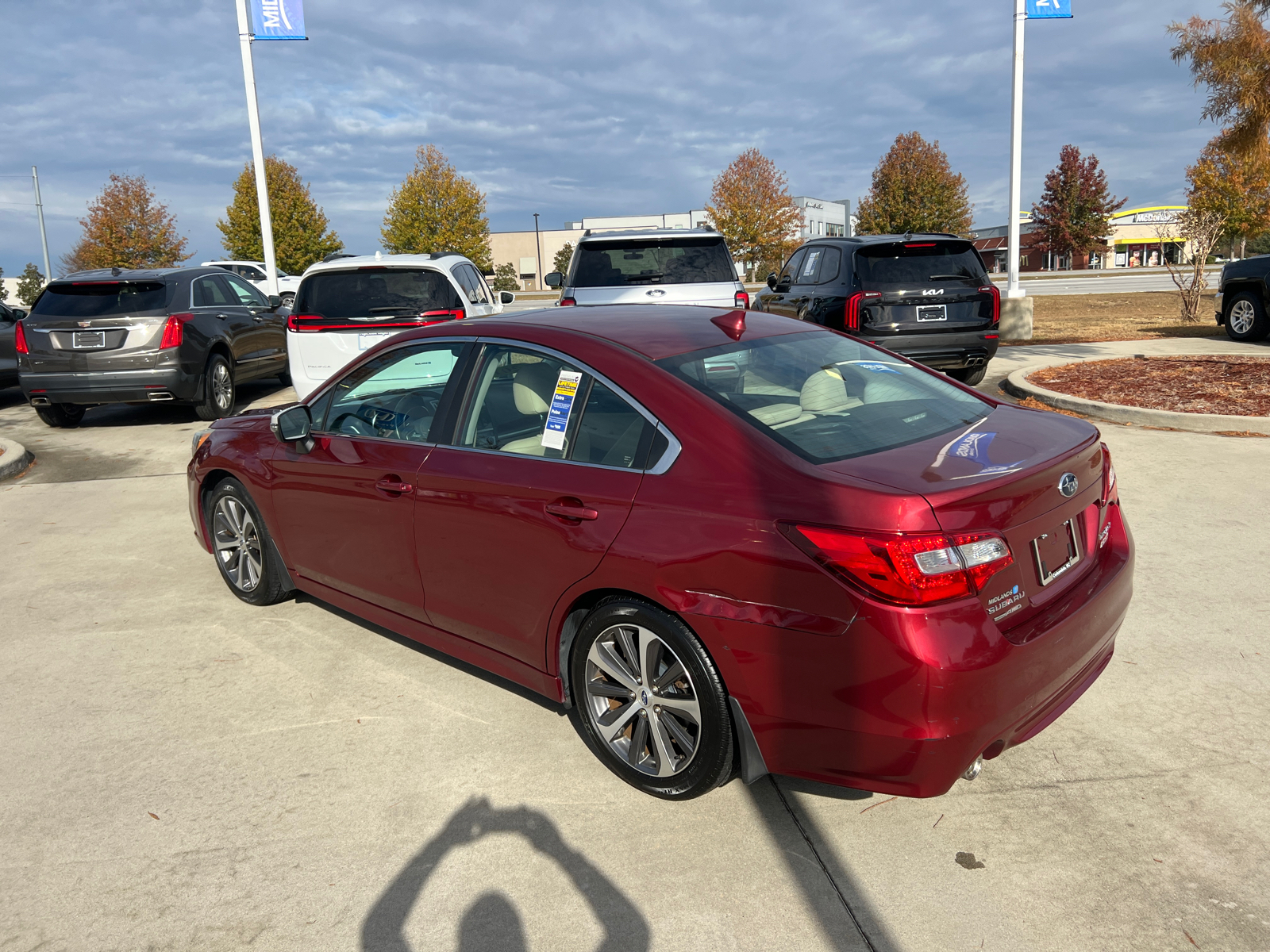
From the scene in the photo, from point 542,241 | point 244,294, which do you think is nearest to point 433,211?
point 244,294

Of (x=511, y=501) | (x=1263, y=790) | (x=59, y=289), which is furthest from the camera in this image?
(x=59, y=289)

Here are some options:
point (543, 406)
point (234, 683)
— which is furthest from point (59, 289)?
point (543, 406)

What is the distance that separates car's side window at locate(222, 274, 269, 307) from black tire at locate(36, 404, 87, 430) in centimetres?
240

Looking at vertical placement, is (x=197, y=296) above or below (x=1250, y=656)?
above

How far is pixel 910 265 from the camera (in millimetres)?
10727

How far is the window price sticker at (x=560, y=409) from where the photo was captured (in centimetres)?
352

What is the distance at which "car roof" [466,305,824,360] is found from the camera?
3576 millimetres

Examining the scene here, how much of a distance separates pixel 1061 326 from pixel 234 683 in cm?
1908

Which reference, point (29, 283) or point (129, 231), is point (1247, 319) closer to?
point (129, 231)

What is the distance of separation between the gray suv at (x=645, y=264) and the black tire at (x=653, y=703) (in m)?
7.57

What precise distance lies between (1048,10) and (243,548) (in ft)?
63.5

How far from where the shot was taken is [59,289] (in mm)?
11055

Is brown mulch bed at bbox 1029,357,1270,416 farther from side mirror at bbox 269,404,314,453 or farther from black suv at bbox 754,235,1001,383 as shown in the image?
side mirror at bbox 269,404,314,453

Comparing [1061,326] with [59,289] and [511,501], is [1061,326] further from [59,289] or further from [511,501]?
[511,501]
